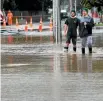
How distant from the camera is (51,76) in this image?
14.6m

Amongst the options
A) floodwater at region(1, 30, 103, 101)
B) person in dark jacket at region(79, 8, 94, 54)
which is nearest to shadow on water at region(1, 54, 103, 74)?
floodwater at region(1, 30, 103, 101)

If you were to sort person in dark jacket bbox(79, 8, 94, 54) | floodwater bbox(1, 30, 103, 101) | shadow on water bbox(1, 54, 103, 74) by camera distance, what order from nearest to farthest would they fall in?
floodwater bbox(1, 30, 103, 101), shadow on water bbox(1, 54, 103, 74), person in dark jacket bbox(79, 8, 94, 54)

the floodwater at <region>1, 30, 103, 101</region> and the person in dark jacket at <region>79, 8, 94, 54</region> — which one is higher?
the person in dark jacket at <region>79, 8, 94, 54</region>

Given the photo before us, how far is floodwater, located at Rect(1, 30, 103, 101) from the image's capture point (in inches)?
453

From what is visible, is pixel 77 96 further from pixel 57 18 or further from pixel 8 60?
pixel 57 18

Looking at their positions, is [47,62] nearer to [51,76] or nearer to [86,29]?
[51,76]

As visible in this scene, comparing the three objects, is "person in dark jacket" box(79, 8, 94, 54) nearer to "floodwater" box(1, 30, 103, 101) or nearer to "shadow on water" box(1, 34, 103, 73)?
"floodwater" box(1, 30, 103, 101)

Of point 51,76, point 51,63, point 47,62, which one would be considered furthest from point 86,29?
point 51,76

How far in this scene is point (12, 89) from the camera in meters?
12.3

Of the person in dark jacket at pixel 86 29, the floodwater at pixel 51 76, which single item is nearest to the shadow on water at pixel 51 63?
the floodwater at pixel 51 76

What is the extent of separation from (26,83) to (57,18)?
48.2 feet

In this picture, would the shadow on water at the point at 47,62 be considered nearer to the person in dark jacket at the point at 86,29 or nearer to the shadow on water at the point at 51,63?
the shadow on water at the point at 51,63

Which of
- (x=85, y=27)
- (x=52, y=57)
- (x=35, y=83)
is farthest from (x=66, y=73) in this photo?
(x=85, y=27)

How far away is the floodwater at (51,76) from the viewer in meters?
11.5
